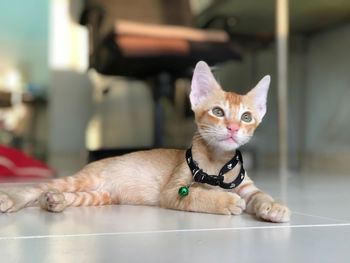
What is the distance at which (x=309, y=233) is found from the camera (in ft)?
3.02

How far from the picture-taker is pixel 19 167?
2348mm

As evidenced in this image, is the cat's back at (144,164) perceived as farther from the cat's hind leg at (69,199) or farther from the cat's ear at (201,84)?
the cat's ear at (201,84)

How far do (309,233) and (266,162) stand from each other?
2.40m

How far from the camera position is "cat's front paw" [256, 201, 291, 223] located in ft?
3.35

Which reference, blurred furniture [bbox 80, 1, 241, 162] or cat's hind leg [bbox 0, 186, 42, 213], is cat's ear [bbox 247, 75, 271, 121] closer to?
cat's hind leg [bbox 0, 186, 42, 213]

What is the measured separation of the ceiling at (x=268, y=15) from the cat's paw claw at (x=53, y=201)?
2339mm

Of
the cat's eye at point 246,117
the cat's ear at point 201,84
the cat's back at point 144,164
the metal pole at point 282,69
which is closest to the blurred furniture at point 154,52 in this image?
the metal pole at point 282,69

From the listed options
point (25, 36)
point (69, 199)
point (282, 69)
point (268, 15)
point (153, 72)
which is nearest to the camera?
point (69, 199)

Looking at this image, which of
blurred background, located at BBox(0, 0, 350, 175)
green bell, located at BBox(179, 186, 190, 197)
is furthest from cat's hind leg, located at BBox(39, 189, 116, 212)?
blurred background, located at BBox(0, 0, 350, 175)

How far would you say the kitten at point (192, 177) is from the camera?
3.63ft

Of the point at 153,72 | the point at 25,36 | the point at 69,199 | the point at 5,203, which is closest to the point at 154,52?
the point at 153,72

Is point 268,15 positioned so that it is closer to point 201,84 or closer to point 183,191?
point 201,84

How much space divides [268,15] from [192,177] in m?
2.62

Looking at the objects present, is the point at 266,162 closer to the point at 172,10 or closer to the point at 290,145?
the point at 290,145
